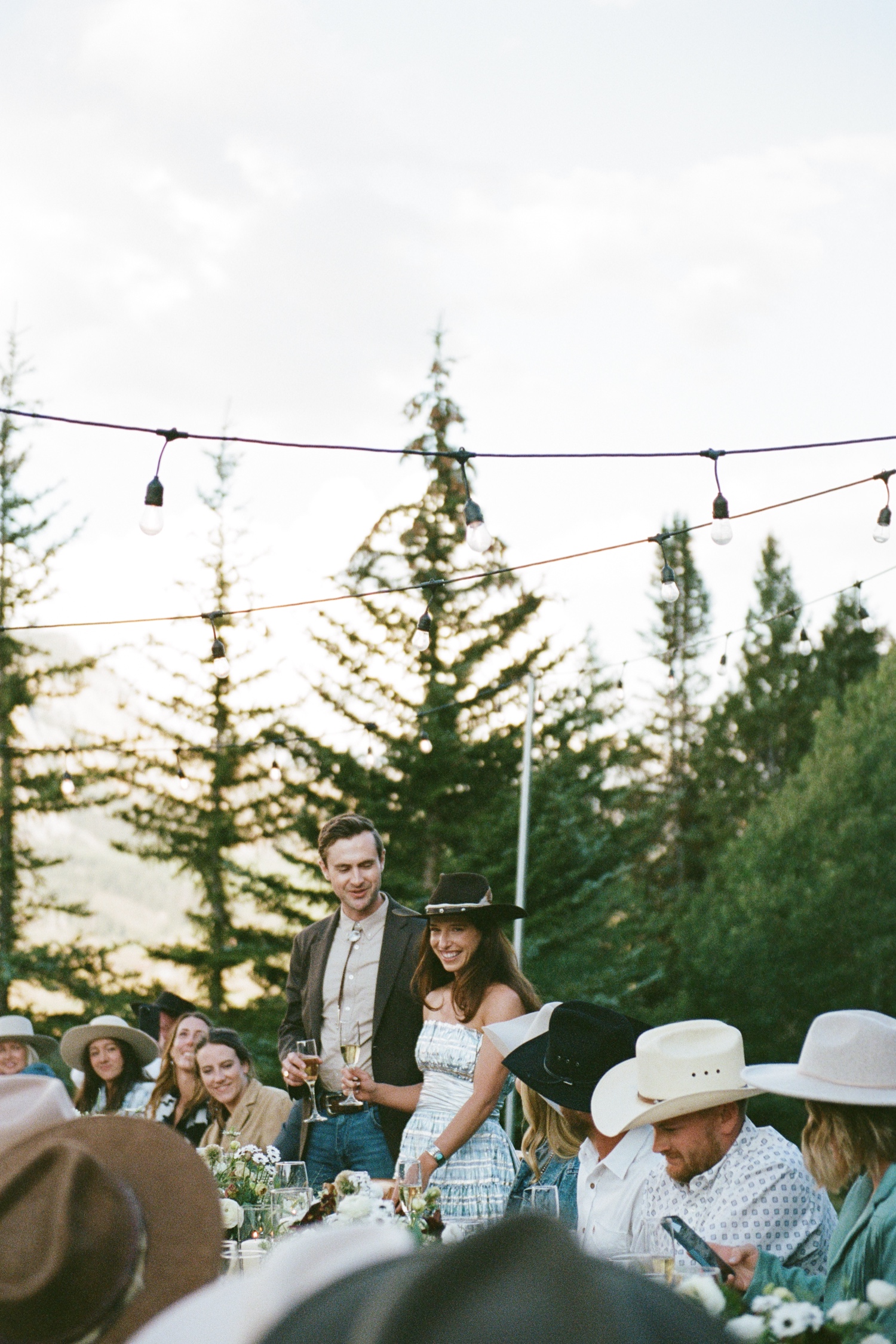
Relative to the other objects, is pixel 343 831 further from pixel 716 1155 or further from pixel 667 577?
pixel 667 577

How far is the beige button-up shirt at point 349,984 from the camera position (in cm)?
445

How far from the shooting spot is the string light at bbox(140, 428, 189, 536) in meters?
4.84

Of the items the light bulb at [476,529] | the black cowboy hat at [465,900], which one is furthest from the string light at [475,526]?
the black cowboy hat at [465,900]

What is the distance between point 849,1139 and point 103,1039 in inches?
185

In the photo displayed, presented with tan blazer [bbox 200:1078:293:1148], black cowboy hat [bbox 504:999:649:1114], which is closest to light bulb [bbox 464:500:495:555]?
black cowboy hat [bbox 504:999:649:1114]

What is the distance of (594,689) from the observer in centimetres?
2016

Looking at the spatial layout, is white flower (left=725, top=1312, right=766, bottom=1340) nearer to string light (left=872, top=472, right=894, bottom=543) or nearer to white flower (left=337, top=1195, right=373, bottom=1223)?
white flower (left=337, top=1195, right=373, bottom=1223)

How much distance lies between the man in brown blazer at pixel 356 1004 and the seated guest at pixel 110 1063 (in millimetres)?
2141

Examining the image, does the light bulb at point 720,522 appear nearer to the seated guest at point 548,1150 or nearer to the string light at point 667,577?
the string light at point 667,577

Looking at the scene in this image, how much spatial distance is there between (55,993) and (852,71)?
16294 mm

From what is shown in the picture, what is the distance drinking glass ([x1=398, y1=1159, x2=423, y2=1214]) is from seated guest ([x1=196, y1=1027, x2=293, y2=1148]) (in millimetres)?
1328

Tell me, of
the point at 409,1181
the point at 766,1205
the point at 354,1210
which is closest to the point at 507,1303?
the point at 354,1210

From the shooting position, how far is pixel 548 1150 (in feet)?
13.2

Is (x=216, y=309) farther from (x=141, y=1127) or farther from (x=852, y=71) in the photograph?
(x=141, y=1127)
